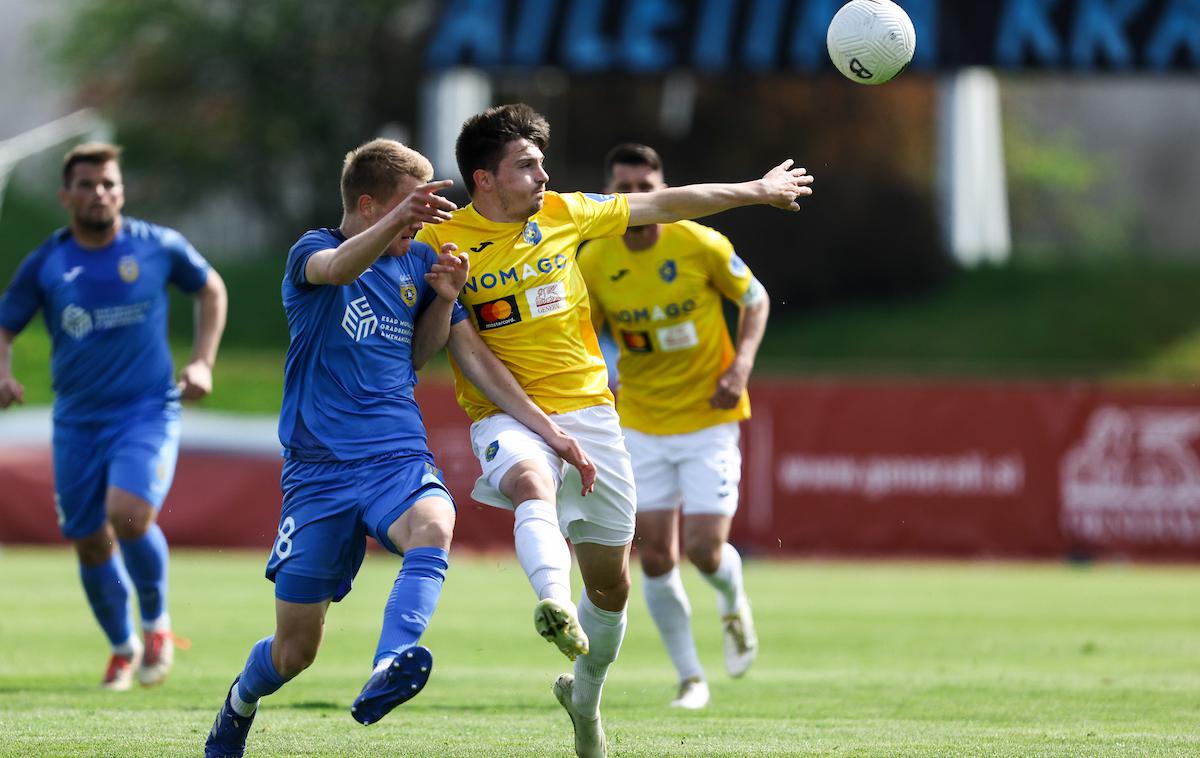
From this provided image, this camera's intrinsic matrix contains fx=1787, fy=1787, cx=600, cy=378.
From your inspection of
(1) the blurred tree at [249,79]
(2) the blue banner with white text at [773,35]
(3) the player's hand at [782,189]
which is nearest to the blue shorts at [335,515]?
(3) the player's hand at [782,189]

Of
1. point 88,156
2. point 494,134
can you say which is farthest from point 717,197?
point 88,156

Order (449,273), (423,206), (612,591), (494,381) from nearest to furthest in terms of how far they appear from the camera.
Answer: (423,206) < (449,273) < (494,381) < (612,591)

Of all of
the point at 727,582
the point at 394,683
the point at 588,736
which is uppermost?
the point at 394,683

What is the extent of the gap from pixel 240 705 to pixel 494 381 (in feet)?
4.89

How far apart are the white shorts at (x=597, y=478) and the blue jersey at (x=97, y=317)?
313 cm

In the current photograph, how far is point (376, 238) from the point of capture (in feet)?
19.3

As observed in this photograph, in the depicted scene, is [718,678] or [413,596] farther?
[718,678]

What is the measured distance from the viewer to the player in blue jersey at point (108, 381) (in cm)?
919

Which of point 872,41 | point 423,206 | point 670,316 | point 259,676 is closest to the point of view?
point 423,206

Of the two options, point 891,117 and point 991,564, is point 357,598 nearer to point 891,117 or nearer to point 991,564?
point 991,564

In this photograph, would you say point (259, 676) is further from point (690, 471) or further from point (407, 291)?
point (690, 471)

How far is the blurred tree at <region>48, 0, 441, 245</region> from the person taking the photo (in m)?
39.7

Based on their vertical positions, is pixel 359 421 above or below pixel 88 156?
below

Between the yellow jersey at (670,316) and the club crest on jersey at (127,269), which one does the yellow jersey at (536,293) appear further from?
the club crest on jersey at (127,269)
